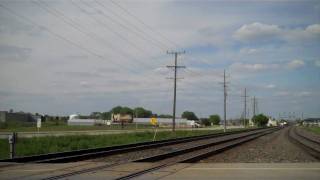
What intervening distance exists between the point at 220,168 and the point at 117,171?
11.9 ft

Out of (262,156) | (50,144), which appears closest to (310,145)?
(262,156)

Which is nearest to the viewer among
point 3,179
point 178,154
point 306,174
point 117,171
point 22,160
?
point 3,179

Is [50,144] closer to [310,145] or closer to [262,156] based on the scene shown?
[262,156]

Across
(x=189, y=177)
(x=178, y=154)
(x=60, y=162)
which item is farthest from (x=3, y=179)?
(x=178, y=154)

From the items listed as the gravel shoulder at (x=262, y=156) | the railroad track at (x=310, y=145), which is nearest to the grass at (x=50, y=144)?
the gravel shoulder at (x=262, y=156)

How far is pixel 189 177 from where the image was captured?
1496 centimetres

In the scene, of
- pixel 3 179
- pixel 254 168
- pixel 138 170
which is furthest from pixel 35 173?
pixel 254 168

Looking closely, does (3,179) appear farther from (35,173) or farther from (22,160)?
(22,160)

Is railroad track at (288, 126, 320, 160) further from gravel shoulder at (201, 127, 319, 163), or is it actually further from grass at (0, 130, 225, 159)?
grass at (0, 130, 225, 159)

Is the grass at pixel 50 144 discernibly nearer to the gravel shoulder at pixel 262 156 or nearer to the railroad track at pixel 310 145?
the gravel shoulder at pixel 262 156

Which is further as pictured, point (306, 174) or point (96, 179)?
point (306, 174)

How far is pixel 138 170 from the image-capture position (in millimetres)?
17078

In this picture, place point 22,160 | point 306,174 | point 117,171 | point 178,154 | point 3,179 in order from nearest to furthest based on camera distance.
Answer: point 3,179 → point 306,174 → point 117,171 → point 22,160 → point 178,154

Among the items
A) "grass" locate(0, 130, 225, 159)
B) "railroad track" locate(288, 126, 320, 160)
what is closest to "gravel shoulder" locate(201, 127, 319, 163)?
"railroad track" locate(288, 126, 320, 160)
